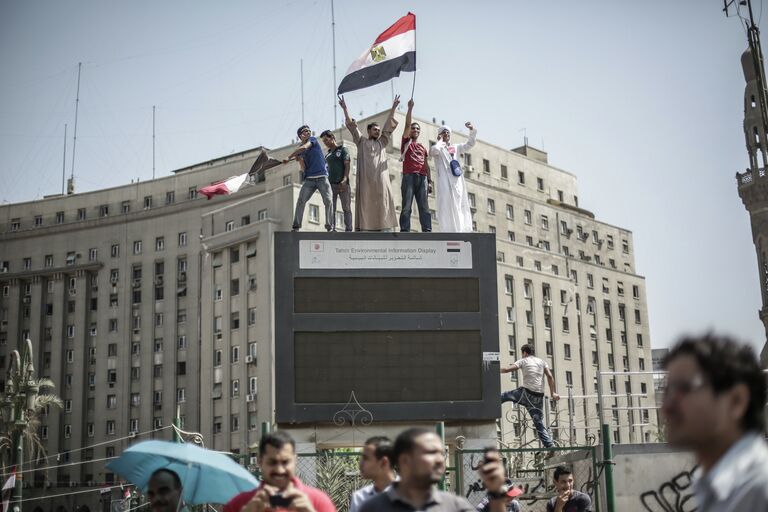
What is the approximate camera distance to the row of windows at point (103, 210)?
86.5m

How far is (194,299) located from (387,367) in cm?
6553

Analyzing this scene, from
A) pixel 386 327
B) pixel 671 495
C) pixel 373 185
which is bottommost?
pixel 671 495

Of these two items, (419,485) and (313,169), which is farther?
(313,169)

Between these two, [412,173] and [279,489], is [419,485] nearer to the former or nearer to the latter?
[279,489]

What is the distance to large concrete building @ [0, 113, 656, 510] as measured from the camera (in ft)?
240

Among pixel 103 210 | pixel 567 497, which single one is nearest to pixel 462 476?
pixel 567 497

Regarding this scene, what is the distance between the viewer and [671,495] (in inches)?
597

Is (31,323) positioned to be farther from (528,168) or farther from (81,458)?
(528,168)

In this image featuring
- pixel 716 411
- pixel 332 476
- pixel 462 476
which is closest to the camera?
pixel 716 411

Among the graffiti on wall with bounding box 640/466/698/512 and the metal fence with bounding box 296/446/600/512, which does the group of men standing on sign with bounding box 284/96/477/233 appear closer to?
the metal fence with bounding box 296/446/600/512

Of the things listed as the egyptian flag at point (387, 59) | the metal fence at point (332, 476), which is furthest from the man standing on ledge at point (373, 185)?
the metal fence at point (332, 476)

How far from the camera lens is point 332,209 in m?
18.3

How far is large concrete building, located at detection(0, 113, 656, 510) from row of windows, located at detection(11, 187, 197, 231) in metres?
0.12

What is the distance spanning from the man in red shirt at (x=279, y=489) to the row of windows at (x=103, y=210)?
261 feet
